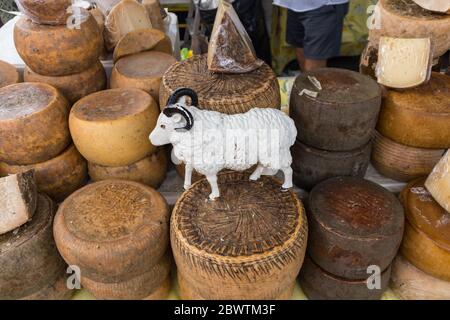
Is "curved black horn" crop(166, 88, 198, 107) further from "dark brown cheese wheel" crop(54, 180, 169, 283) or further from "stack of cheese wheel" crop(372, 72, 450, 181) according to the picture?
"stack of cheese wheel" crop(372, 72, 450, 181)

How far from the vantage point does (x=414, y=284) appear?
1656 mm

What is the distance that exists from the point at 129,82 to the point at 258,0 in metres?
1.95

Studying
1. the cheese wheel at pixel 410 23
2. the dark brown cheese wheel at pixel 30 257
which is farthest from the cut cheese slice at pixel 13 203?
the cheese wheel at pixel 410 23

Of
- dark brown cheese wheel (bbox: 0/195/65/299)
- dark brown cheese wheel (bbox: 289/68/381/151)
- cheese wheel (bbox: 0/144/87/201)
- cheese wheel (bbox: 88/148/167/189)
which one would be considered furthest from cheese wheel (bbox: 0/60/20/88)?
dark brown cheese wheel (bbox: 289/68/381/151)

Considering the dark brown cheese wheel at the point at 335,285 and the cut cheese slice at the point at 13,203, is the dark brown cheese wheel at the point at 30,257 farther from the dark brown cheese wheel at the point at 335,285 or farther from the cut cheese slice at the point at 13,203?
the dark brown cheese wheel at the point at 335,285

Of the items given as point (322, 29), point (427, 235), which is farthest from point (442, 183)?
point (322, 29)

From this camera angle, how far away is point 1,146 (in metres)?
1.63

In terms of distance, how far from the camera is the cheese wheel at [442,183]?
5.05ft

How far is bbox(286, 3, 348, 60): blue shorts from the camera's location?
9.21ft

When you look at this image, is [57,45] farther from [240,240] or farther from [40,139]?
[240,240]

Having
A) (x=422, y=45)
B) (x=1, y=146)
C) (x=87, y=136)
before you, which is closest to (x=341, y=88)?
(x=422, y=45)

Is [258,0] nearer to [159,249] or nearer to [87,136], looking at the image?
[87,136]

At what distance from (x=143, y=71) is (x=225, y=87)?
502 mm
